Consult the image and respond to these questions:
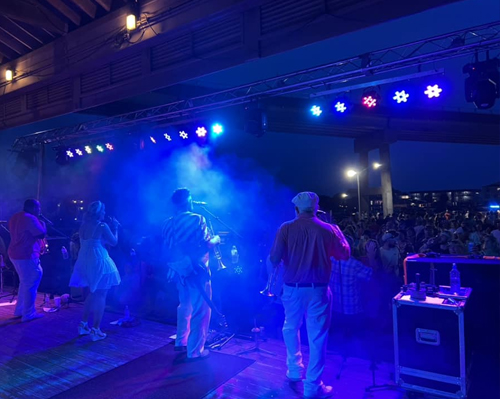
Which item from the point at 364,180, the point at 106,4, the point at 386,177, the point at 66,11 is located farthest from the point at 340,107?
the point at 364,180

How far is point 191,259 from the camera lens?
372 centimetres

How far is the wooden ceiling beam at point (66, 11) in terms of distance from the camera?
644 centimetres

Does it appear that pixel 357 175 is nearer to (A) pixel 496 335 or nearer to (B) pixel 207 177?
(B) pixel 207 177

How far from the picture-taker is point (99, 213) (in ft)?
15.0

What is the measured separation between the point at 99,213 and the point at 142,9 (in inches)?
146

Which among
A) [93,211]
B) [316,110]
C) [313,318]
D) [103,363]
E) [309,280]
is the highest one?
[316,110]

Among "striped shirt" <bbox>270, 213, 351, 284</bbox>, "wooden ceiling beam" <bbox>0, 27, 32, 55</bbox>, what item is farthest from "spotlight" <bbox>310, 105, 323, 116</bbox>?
"wooden ceiling beam" <bbox>0, 27, 32, 55</bbox>

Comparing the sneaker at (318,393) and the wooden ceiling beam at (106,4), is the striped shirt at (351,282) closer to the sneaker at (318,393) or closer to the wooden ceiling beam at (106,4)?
the sneaker at (318,393)

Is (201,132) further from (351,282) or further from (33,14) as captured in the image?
(351,282)

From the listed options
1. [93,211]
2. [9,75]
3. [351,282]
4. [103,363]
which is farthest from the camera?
[9,75]

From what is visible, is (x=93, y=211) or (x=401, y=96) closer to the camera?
(x=93, y=211)

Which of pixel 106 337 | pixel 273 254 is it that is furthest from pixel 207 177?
pixel 273 254

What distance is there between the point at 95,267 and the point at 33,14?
4.99m

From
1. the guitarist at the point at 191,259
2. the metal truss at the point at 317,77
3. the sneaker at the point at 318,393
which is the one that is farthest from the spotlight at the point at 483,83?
the sneaker at the point at 318,393
